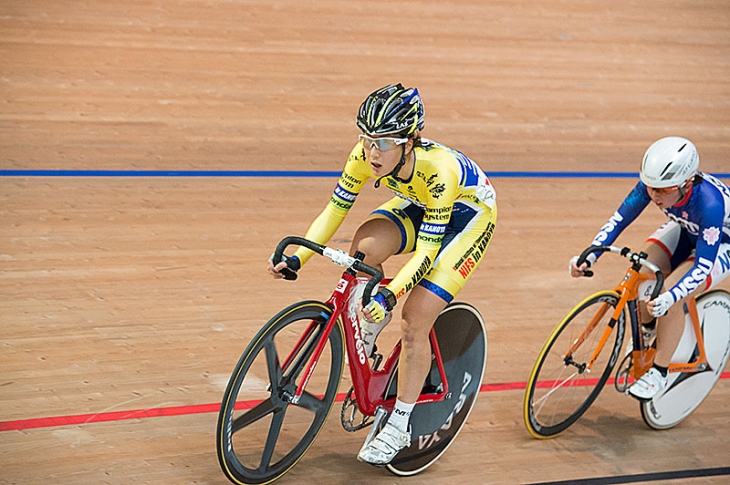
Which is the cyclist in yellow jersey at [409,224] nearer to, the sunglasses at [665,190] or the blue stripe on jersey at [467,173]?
the blue stripe on jersey at [467,173]

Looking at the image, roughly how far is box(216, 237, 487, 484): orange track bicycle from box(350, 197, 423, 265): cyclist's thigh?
12cm

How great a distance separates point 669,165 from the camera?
2965 mm

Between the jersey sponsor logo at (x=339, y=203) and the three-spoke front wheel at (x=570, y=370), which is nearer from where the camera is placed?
the jersey sponsor logo at (x=339, y=203)

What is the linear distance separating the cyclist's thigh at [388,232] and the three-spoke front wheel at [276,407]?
0.28 metres

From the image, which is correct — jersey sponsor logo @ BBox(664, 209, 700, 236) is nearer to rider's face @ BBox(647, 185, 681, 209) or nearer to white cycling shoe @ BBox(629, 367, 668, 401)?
rider's face @ BBox(647, 185, 681, 209)

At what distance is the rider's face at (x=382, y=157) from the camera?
8.75 feet

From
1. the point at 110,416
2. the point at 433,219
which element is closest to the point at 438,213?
the point at 433,219

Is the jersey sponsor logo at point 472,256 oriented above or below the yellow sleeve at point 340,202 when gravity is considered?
below

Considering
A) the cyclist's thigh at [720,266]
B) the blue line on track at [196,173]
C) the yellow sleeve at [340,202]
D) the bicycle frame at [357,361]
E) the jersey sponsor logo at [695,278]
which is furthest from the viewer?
the blue line on track at [196,173]

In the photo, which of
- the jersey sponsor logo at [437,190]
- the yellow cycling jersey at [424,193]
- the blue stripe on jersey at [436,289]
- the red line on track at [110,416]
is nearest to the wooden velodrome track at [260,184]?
the red line on track at [110,416]

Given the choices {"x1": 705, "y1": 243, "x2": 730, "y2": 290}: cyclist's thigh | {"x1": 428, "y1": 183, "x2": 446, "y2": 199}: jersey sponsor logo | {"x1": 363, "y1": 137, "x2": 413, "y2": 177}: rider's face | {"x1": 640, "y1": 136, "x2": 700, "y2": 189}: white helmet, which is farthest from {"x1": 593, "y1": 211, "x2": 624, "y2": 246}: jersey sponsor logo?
{"x1": 363, "y1": 137, "x2": 413, "y2": 177}: rider's face

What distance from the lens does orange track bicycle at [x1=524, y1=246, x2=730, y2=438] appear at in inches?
128

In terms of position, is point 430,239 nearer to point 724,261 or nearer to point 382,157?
point 382,157

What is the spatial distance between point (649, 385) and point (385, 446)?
115 centimetres
